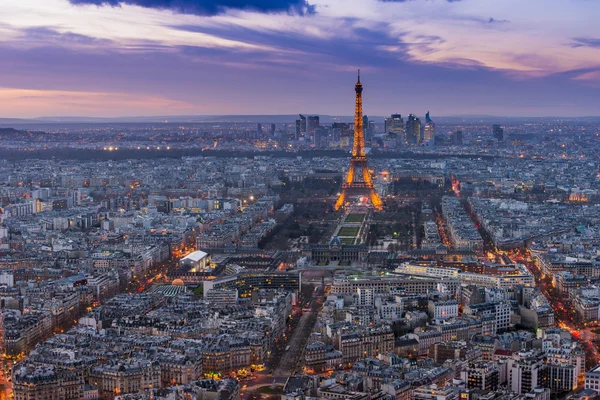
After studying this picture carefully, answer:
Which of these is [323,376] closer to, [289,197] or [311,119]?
[289,197]

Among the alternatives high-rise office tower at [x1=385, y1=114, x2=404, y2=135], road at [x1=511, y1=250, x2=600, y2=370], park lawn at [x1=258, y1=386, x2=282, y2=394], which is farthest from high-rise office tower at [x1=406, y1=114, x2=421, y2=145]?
park lawn at [x1=258, y1=386, x2=282, y2=394]

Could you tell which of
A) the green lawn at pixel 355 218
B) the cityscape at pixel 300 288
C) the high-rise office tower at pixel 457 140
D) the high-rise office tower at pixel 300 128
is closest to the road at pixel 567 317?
the cityscape at pixel 300 288

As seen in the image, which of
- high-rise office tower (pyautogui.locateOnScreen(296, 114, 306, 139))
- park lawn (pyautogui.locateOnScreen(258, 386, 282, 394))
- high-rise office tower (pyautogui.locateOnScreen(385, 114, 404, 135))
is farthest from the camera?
high-rise office tower (pyautogui.locateOnScreen(296, 114, 306, 139))

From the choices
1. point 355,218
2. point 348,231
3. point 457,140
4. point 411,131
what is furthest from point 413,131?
point 348,231

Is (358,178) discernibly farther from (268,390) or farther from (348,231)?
(268,390)

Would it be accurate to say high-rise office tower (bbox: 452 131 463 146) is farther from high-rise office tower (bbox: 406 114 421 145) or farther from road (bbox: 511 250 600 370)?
road (bbox: 511 250 600 370)

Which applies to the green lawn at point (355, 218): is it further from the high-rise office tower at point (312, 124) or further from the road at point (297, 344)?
the high-rise office tower at point (312, 124)

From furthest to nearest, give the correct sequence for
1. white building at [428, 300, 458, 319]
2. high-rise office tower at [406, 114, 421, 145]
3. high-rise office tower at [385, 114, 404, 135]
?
high-rise office tower at [385, 114, 404, 135] < high-rise office tower at [406, 114, 421, 145] < white building at [428, 300, 458, 319]
